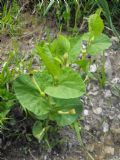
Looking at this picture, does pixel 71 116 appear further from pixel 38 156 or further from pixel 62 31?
pixel 62 31

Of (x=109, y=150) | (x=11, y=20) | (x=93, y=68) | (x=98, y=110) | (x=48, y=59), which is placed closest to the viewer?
(x=48, y=59)

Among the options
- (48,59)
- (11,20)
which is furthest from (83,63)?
(11,20)

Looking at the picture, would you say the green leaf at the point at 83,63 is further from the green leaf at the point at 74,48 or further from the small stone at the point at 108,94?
the small stone at the point at 108,94

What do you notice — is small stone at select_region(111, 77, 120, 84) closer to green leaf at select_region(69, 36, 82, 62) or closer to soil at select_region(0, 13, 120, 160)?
soil at select_region(0, 13, 120, 160)

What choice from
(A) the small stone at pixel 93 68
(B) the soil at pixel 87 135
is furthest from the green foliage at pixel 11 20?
(A) the small stone at pixel 93 68

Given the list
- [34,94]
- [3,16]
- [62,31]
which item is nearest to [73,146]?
[34,94]

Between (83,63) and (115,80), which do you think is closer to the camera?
(83,63)

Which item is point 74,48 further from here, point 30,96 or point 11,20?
point 11,20
